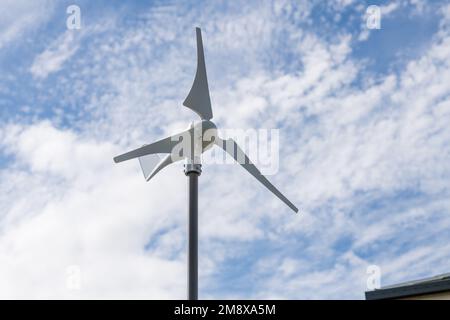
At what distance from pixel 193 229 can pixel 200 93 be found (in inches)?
210

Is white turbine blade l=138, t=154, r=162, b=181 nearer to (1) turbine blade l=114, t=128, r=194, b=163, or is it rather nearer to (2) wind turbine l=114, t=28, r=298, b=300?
(2) wind turbine l=114, t=28, r=298, b=300

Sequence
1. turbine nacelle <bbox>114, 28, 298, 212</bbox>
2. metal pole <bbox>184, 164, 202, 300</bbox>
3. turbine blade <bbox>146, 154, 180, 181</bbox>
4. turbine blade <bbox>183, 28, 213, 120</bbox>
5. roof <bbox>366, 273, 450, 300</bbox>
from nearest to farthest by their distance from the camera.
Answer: roof <bbox>366, 273, 450, 300</bbox>
metal pole <bbox>184, 164, 202, 300</bbox>
turbine nacelle <bbox>114, 28, 298, 212</bbox>
turbine blade <bbox>183, 28, 213, 120</bbox>
turbine blade <bbox>146, 154, 180, 181</bbox>

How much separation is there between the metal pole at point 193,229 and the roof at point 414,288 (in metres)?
5.64

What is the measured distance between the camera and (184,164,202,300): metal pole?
1916cm

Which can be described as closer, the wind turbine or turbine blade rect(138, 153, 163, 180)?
the wind turbine

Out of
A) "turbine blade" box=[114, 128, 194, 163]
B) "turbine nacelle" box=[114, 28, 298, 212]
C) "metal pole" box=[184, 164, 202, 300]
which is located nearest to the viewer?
"metal pole" box=[184, 164, 202, 300]

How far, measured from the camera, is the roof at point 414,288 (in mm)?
15312

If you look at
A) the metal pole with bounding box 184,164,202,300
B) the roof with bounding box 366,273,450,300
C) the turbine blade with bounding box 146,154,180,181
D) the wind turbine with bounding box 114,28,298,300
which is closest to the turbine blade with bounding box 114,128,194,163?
the wind turbine with bounding box 114,28,298,300

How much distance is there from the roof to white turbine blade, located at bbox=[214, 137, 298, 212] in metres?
6.87
